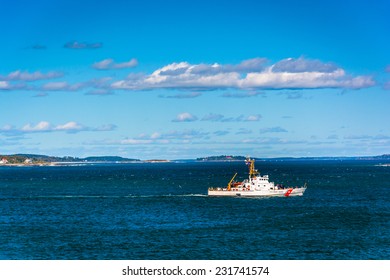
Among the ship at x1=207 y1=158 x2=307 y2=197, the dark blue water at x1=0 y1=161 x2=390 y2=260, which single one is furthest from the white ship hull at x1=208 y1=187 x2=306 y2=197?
the dark blue water at x1=0 y1=161 x2=390 y2=260

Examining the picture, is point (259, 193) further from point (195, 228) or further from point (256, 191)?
point (195, 228)

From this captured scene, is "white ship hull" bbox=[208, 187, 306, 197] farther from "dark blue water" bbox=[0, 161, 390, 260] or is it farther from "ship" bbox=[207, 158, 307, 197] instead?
"dark blue water" bbox=[0, 161, 390, 260]

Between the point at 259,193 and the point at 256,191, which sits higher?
the point at 256,191

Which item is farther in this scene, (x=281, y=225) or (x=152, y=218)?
(x=152, y=218)

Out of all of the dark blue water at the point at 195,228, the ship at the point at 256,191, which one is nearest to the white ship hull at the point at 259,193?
the ship at the point at 256,191

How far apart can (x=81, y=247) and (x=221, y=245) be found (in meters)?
19.6

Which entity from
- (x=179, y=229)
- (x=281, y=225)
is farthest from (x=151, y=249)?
(x=281, y=225)

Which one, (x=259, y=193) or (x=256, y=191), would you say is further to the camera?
(x=256, y=191)

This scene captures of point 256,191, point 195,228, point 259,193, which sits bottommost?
point 195,228

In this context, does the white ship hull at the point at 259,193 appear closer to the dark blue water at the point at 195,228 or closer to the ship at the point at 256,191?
the ship at the point at 256,191

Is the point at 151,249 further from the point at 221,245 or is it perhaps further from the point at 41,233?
the point at 41,233

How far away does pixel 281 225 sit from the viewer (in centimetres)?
Answer: 10531

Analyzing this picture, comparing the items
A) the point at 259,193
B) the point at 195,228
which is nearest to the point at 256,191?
the point at 259,193

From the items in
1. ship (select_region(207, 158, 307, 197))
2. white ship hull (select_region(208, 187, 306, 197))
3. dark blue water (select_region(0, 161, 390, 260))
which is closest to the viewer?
dark blue water (select_region(0, 161, 390, 260))
